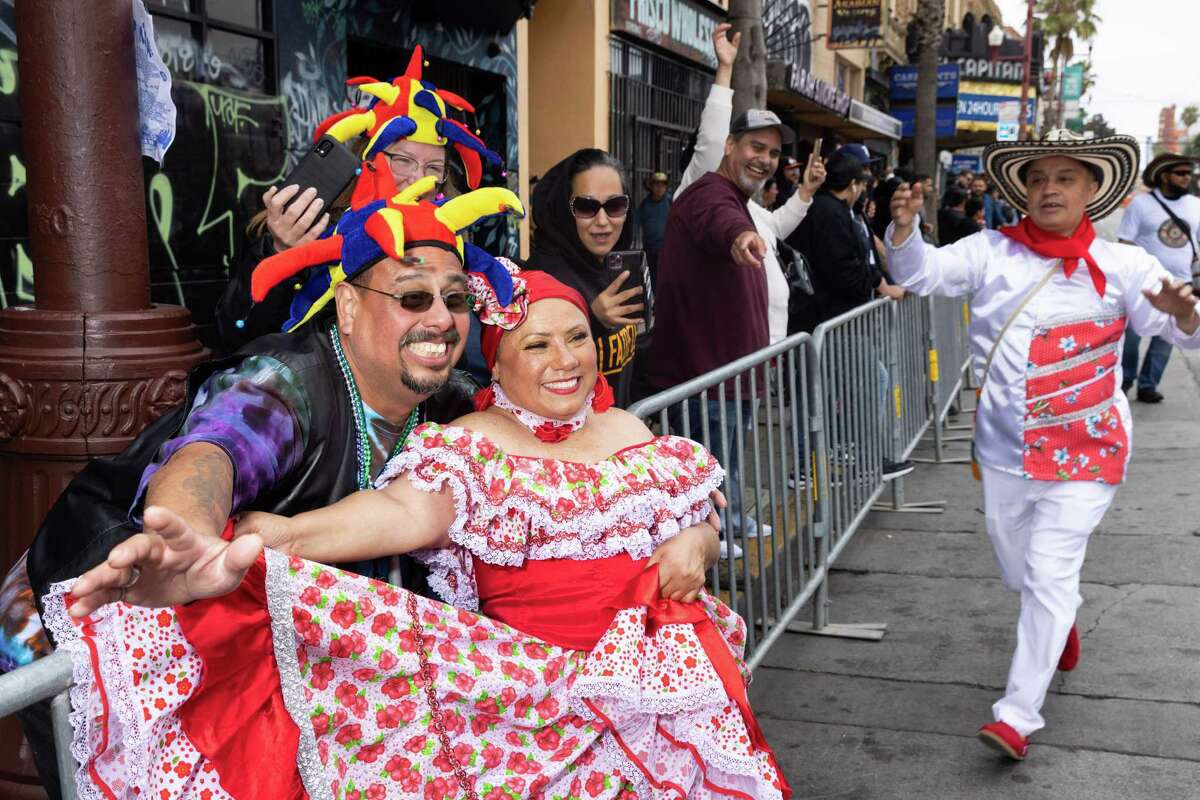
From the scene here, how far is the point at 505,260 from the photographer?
2.66 metres

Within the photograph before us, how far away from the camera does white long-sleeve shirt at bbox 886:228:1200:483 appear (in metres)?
4.20

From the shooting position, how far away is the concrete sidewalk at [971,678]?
3.97 metres

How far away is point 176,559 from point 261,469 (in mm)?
512

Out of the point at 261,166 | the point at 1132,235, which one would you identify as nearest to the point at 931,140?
the point at 1132,235

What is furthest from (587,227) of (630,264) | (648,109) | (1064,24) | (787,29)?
(1064,24)

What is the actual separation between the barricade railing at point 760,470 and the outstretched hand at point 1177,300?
4.54 feet

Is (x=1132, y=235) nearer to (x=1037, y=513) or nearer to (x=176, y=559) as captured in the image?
(x=1037, y=513)

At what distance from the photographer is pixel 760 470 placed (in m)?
4.72

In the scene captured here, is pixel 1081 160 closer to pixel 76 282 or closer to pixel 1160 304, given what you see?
pixel 1160 304

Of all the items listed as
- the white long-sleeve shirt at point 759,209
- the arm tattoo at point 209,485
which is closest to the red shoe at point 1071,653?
the white long-sleeve shirt at point 759,209

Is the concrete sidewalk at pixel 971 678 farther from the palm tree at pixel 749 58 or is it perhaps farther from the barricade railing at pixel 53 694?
the palm tree at pixel 749 58

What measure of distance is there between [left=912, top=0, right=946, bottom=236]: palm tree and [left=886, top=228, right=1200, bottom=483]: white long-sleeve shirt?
14589 mm

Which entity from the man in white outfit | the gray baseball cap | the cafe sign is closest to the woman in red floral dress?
the man in white outfit

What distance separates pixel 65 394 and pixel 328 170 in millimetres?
857
